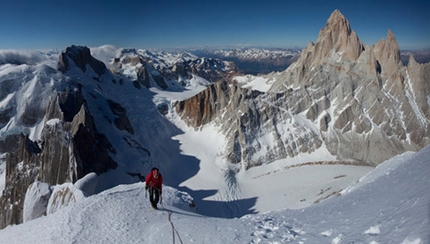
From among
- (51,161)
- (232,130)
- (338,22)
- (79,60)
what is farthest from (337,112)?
(79,60)

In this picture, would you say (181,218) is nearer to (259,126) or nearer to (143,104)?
(259,126)

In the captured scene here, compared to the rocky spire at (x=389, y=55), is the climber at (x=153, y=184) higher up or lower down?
lower down

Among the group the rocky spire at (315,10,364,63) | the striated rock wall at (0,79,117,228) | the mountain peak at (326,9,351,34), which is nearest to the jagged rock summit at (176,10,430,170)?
the rocky spire at (315,10,364,63)

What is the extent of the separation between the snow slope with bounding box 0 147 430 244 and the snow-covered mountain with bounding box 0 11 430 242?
33.6 metres

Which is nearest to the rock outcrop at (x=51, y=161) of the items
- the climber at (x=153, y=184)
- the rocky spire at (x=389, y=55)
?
the climber at (x=153, y=184)

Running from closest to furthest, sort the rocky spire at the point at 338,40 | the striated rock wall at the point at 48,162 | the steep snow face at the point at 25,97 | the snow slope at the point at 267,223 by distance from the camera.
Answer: the snow slope at the point at 267,223, the striated rock wall at the point at 48,162, the steep snow face at the point at 25,97, the rocky spire at the point at 338,40

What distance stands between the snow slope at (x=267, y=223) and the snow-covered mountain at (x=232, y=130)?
110ft

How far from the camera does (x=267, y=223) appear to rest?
1205 centimetres

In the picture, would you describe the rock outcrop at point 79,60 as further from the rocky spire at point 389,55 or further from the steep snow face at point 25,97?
the rocky spire at point 389,55

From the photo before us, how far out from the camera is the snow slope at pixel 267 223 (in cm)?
812

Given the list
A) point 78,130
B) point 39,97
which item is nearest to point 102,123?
point 39,97

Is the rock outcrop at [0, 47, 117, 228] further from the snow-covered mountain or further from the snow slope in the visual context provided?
the snow slope

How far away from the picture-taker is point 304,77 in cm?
9606

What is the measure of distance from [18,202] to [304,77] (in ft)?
276
